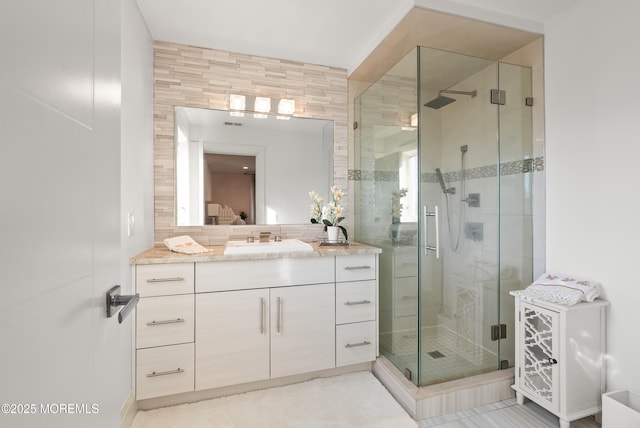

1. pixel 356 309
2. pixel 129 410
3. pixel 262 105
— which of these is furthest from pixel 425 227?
pixel 129 410

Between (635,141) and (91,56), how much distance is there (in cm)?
243

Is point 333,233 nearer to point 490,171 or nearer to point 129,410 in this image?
point 490,171

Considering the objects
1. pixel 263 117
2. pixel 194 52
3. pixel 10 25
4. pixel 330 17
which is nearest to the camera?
pixel 10 25

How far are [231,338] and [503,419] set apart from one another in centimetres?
176

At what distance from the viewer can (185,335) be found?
1.89 m

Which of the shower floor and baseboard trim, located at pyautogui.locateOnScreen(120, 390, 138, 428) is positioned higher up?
the shower floor

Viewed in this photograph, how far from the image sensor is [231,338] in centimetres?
198

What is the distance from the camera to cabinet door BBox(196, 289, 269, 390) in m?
1.92

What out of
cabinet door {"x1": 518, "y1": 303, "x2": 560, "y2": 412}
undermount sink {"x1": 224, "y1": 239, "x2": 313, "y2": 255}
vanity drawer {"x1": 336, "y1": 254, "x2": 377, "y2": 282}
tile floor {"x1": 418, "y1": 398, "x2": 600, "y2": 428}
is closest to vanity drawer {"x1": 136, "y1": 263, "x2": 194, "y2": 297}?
undermount sink {"x1": 224, "y1": 239, "x2": 313, "y2": 255}

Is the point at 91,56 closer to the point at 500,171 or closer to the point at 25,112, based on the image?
the point at 25,112

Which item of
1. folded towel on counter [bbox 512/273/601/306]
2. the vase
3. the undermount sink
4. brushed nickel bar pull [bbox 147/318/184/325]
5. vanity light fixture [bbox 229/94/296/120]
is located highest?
vanity light fixture [bbox 229/94/296/120]

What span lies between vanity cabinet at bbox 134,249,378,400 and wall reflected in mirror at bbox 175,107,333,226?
70cm

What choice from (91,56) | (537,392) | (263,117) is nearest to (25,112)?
(91,56)

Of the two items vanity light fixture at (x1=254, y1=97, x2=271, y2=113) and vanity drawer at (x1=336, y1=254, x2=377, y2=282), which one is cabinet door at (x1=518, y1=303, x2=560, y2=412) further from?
vanity light fixture at (x1=254, y1=97, x2=271, y2=113)
